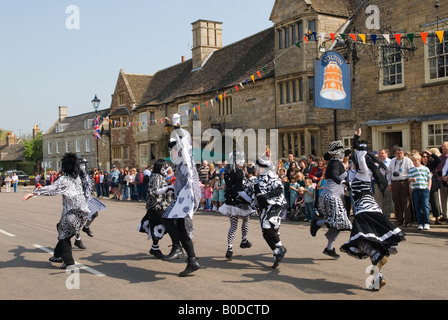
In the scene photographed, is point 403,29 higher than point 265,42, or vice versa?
point 265,42

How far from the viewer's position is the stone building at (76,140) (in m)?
46.5

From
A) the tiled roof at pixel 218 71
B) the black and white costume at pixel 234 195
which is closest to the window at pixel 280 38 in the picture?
the tiled roof at pixel 218 71

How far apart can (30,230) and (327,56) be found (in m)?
10.3

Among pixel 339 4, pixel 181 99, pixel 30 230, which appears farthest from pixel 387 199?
pixel 181 99

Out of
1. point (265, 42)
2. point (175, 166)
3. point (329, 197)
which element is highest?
point (265, 42)

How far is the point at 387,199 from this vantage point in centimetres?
1307

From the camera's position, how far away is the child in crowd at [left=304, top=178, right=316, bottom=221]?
1361 centimetres

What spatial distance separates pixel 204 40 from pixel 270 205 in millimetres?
29596

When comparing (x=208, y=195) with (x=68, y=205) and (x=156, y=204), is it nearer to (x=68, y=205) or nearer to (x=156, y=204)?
(x=156, y=204)

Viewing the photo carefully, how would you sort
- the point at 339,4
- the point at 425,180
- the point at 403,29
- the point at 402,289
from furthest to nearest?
the point at 339,4
the point at 403,29
the point at 425,180
the point at 402,289

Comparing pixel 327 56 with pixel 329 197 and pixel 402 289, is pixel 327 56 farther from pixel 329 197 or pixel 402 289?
pixel 402 289

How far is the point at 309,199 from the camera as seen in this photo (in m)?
13.7

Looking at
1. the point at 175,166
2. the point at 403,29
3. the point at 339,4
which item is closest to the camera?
the point at 175,166

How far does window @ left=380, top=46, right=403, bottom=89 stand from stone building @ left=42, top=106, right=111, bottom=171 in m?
31.3
